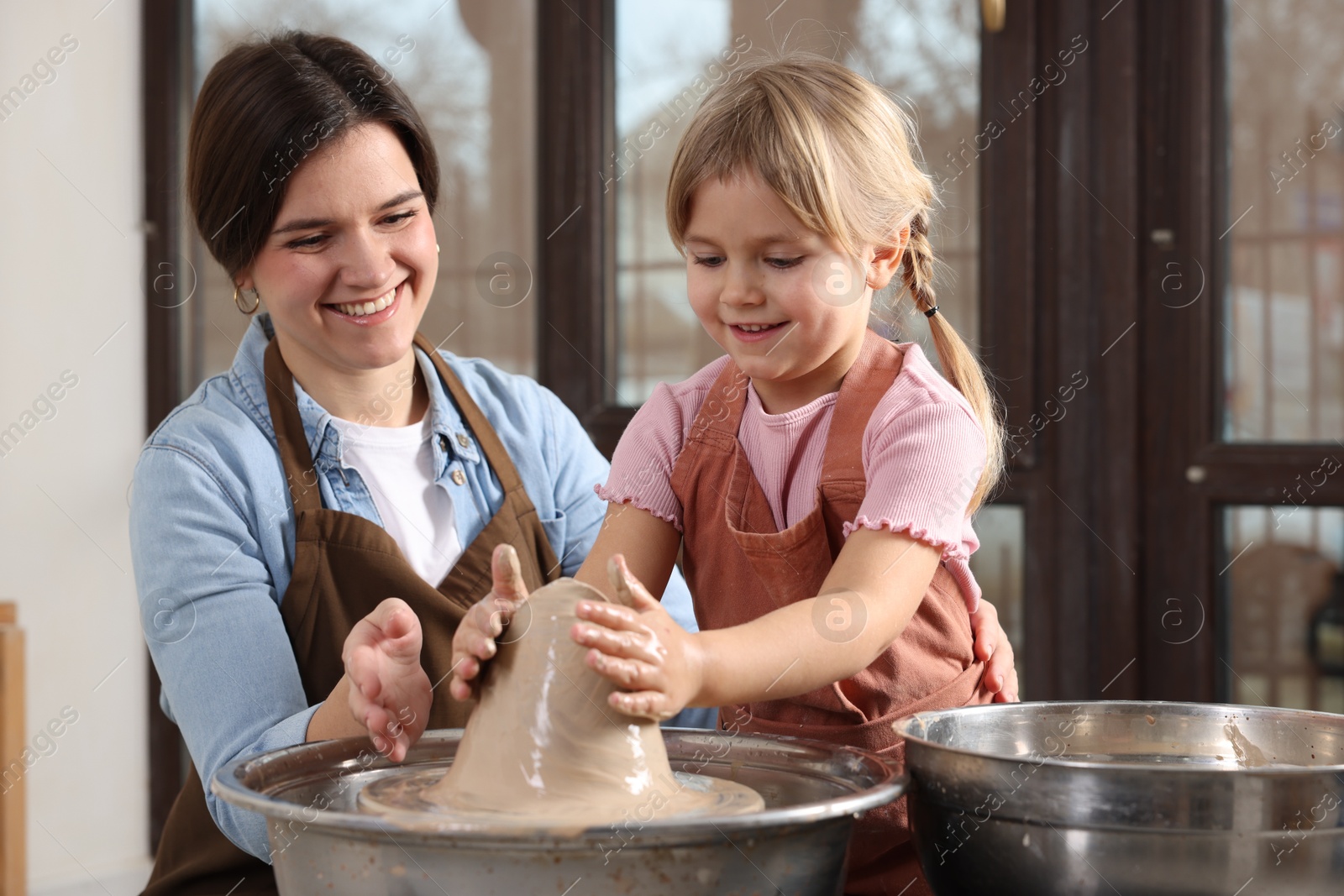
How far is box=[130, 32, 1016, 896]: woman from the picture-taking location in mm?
1126

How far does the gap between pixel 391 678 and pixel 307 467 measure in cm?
41

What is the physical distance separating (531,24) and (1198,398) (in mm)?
1572

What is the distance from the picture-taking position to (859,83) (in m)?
1.05

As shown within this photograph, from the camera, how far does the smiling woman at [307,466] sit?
1.13 m

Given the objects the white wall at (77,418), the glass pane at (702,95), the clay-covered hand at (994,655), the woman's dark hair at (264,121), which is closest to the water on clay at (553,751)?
the clay-covered hand at (994,655)

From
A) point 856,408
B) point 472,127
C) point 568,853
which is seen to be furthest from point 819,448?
point 472,127

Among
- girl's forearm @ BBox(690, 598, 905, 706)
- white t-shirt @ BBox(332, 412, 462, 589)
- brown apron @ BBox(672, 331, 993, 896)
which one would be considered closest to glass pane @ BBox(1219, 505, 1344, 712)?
brown apron @ BBox(672, 331, 993, 896)

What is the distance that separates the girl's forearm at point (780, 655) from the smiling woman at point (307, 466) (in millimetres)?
369

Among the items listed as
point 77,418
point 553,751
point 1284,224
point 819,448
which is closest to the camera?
point 553,751

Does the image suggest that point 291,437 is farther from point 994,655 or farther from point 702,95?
point 702,95

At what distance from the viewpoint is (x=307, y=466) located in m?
1.26

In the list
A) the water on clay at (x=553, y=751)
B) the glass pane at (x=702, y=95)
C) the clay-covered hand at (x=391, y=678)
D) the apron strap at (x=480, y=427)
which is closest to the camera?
the water on clay at (x=553, y=751)

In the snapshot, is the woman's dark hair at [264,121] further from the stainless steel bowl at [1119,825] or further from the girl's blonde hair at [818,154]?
the stainless steel bowl at [1119,825]

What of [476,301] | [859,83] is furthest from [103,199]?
[859,83]
